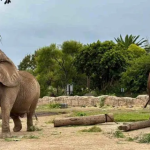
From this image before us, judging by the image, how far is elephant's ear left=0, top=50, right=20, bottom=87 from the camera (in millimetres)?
9005

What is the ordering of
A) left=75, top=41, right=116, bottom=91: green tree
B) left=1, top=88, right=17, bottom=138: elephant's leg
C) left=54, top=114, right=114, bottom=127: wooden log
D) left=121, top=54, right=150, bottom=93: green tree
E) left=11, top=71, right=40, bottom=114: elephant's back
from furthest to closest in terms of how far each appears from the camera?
1. left=75, top=41, right=116, bottom=91: green tree
2. left=121, top=54, right=150, bottom=93: green tree
3. left=54, top=114, right=114, bottom=127: wooden log
4. left=11, top=71, right=40, bottom=114: elephant's back
5. left=1, top=88, right=17, bottom=138: elephant's leg

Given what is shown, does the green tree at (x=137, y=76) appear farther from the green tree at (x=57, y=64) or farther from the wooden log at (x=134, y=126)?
the wooden log at (x=134, y=126)

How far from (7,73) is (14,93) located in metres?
0.56

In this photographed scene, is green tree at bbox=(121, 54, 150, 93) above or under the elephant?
above

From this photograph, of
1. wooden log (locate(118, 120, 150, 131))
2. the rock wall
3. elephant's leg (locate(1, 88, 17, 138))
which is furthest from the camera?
the rock wall

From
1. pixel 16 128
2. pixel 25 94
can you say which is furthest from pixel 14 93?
pixel 16 128

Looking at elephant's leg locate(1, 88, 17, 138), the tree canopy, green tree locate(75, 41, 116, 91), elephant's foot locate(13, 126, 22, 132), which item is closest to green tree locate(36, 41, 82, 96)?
A: the tree canopy

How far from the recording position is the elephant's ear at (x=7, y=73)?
9005 millimetres

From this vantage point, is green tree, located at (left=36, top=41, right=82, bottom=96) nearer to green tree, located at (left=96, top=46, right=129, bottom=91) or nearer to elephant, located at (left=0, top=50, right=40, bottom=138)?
green tree, located at (left=96, top=46, right=129, bottom=91)

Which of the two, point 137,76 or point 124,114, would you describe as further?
point 137,76

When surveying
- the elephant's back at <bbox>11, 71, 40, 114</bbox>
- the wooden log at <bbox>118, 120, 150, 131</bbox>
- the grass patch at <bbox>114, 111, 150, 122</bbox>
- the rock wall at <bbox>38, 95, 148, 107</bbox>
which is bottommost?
the grass patch at <bbox>114, 111, 150, 122</bbox>

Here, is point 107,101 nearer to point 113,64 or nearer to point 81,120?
point 113,64

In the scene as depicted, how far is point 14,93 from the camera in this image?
9312 mm

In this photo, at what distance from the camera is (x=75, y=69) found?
4650cm
